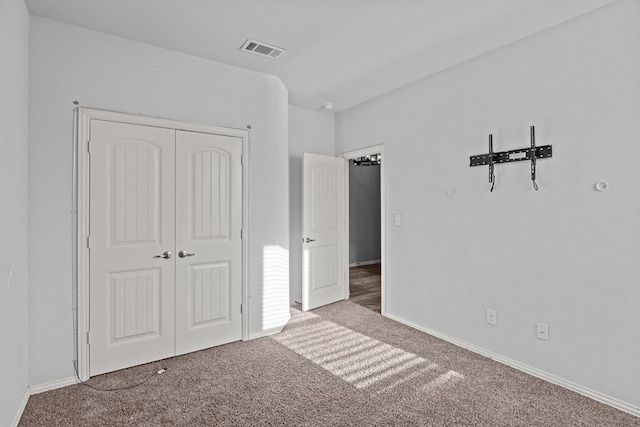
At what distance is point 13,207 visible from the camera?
212 centimetres

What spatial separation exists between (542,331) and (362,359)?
57.9 inches

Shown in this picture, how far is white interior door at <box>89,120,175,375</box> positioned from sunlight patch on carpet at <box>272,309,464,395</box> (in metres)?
1.23

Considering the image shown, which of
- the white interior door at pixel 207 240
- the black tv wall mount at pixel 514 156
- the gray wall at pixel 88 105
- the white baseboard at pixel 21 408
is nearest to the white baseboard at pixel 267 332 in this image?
the gray wall at pixel 88 105

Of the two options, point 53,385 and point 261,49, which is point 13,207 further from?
point 261,49

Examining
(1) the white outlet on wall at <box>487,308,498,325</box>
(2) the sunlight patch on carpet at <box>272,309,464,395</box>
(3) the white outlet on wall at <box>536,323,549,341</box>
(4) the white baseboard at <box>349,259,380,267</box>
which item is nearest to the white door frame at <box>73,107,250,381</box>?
(2) the sunlight patch on carpet at <box>272,309,464,395</box>

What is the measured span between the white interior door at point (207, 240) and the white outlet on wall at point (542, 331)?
8.74 ft

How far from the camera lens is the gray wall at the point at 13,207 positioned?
190 cm

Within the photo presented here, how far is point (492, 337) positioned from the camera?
121 inches

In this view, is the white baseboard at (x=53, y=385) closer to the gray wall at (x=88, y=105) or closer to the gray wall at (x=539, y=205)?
the gray wall at (x=88, y=105)

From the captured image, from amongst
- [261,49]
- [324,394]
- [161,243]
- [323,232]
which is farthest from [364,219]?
[324,394]

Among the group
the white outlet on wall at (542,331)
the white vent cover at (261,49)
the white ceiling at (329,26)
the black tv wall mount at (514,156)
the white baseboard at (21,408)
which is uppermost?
the white vent cover at (261,49)

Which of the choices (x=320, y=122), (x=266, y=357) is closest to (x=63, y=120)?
(x=266, y=357)

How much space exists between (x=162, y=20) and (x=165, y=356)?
109 inches

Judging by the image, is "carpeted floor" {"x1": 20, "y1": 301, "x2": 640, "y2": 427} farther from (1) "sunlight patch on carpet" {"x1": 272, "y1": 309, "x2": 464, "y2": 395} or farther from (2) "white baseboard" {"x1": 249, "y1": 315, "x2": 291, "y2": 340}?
(2) "white baseboard" {"x1": 249, "y1": 315, "x2": 291, "y2": 340}
